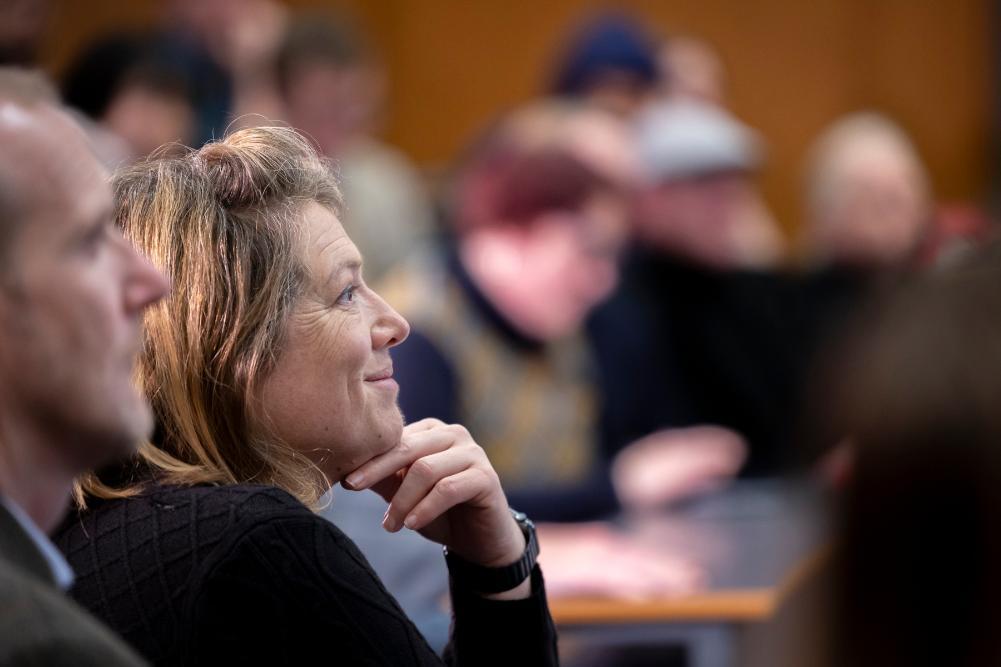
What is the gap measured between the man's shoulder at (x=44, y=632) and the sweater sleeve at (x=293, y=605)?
0.34 metres

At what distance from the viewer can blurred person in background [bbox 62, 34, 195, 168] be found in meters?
3.53

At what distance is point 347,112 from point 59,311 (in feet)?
12.1

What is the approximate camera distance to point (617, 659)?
3223 millimetres

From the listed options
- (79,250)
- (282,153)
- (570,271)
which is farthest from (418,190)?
(79,250)

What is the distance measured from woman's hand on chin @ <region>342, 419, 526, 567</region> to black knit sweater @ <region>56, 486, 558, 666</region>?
12 centimetres

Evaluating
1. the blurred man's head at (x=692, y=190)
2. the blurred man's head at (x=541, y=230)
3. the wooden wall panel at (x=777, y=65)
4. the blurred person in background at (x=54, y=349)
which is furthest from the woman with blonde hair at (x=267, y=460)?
the wooden wall panel at (x=777, y=65)

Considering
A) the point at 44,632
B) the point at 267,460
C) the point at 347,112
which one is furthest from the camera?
the point at 347,112

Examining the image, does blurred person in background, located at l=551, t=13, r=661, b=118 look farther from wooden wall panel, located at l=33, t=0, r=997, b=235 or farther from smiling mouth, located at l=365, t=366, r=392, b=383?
smiling mouth, located at l=365, t=366, r=392, b=383

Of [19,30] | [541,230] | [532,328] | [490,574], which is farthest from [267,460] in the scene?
[19,30]

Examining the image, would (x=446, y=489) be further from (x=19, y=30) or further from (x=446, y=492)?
(x=19, y=30)

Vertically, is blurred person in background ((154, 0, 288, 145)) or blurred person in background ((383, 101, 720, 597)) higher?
blurred person in background ((154, 0, 288, 145))

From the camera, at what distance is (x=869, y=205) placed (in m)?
5.23

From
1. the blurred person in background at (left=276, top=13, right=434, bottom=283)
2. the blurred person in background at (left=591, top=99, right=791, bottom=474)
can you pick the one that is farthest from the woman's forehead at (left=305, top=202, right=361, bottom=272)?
the blurred person in background at (left=276, top=13, right=434, bottom=283)

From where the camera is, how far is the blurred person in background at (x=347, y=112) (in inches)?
177
